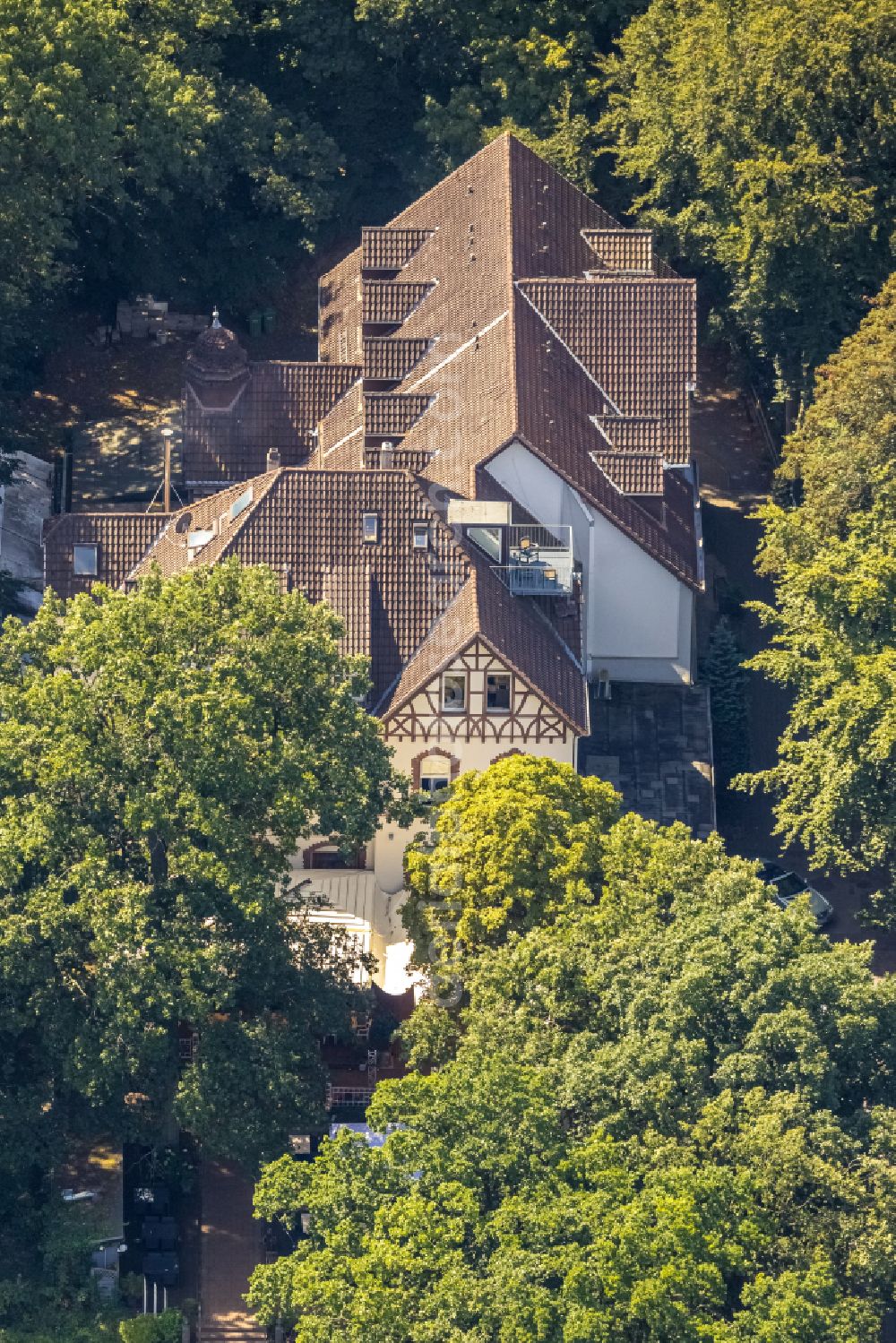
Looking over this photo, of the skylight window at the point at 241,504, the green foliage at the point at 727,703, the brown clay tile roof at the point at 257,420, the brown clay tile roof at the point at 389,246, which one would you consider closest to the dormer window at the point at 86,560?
the skylight window at the point at 241,504

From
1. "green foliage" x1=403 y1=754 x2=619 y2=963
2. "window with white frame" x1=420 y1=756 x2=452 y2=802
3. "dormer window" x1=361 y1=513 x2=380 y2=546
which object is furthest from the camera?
"dormer window" x1=361 y1=513 x2=380 y2=546

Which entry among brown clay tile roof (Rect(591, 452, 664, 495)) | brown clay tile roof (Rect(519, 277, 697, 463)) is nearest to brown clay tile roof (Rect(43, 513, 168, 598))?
brown clay tile roof (Rect(591, 452, 664, 495))

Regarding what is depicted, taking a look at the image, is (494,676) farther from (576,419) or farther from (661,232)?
(661,232)

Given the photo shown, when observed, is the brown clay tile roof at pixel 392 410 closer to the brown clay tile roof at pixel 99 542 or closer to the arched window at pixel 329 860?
the brown clay tile roof at pixel 99 542

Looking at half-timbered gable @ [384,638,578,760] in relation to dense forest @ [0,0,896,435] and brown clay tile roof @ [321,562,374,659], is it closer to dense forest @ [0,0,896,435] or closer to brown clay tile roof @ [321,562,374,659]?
brown clay tile roof @ [321,562,374,659]

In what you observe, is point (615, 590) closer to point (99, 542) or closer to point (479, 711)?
point (479, 711)

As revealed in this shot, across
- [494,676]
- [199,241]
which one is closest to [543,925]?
[494,676]
